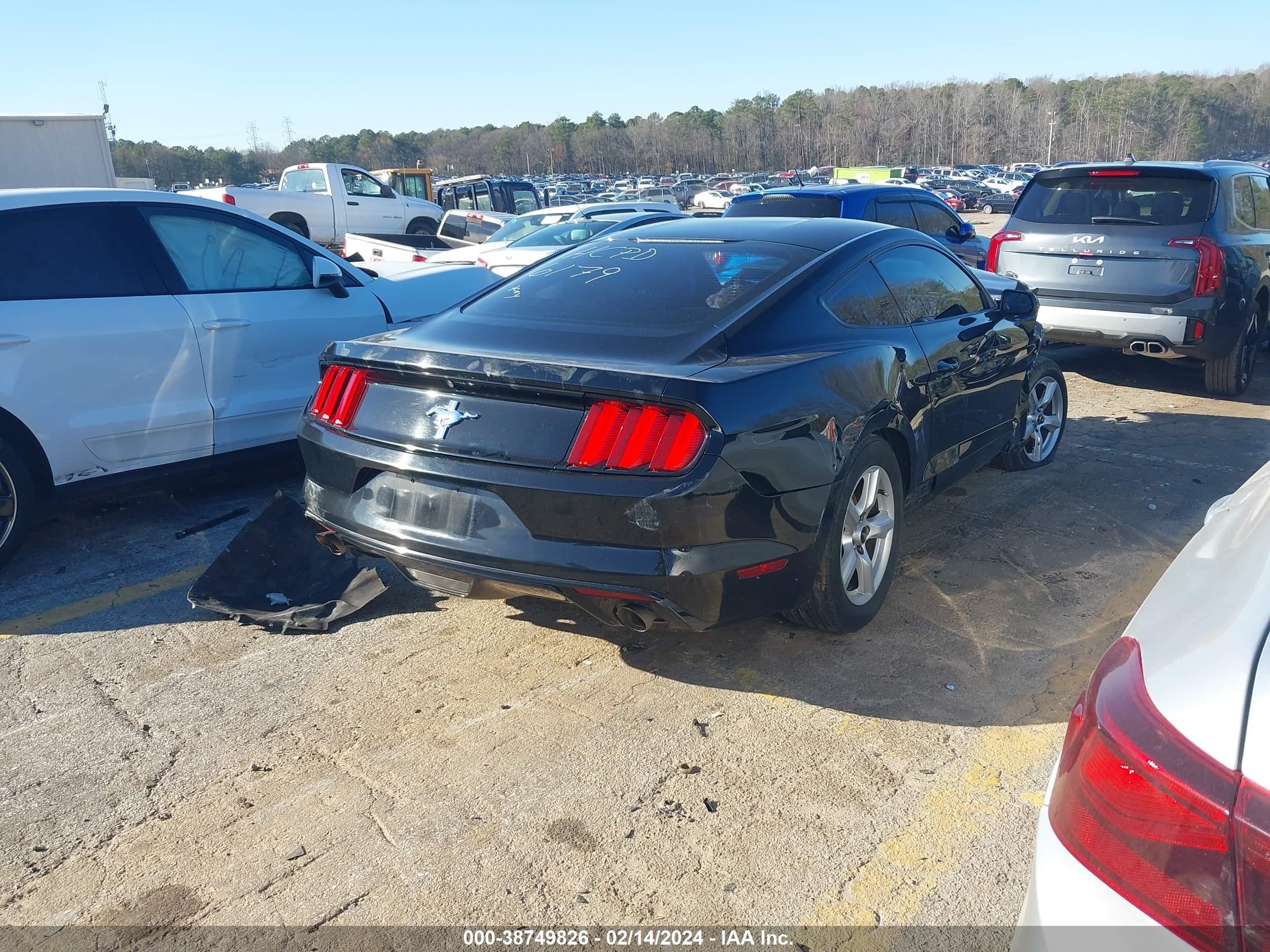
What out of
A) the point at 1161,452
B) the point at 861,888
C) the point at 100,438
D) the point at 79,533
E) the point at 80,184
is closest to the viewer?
the point at 861,888

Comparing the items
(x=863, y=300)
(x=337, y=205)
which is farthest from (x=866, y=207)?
(x=337, y=205)

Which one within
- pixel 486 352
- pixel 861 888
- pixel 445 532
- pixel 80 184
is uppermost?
pixel 80 184

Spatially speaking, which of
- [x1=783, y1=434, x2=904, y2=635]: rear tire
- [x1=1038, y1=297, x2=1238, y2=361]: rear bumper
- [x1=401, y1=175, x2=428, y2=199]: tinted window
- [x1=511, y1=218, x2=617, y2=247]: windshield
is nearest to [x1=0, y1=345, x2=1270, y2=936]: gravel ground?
[x1=783, y1=434, x2=904, y2=635]: rear tire

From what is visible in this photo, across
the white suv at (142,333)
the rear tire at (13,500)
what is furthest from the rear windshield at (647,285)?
the rear tire at (13,500)

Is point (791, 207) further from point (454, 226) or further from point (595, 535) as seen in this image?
point (454, 226)

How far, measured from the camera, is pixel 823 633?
3842 mm

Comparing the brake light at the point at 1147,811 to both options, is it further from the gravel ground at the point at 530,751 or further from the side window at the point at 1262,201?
the side window at the point at 1262,201

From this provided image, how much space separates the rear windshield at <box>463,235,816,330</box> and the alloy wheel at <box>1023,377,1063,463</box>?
8.33 feet

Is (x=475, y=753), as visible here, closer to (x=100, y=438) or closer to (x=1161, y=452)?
(x=100, y=438)

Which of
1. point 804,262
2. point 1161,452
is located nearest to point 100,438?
point 804,262

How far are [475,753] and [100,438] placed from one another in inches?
111

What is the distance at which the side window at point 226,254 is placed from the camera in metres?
5.15

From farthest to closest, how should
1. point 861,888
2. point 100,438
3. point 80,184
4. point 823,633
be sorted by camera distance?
point 80,184, point 100,438, point 823,633, point 861,888

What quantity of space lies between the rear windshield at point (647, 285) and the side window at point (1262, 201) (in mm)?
6506
